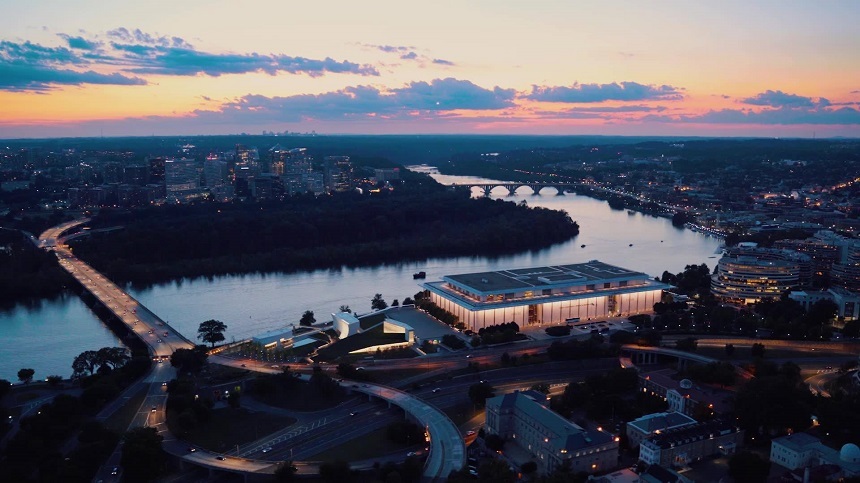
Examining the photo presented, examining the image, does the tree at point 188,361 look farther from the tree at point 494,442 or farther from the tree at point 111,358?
the tree at point 494,442

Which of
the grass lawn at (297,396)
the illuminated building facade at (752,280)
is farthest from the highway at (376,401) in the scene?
the illuminated building facade at (752,280)

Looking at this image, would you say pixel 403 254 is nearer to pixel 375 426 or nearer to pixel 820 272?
pixel 820 272

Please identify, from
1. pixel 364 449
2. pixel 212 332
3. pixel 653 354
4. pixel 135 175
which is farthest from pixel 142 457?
pixel 135 175

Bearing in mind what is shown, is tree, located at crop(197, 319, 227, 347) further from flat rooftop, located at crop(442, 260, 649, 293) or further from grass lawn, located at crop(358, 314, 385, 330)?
flat rooftop, located at crop(442, 260, 649, 293)

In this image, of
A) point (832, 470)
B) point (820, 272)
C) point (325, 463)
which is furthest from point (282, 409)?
point (820, 272)

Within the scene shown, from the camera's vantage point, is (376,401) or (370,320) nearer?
(376,401)

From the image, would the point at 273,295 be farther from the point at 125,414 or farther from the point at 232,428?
the point at 232,428
